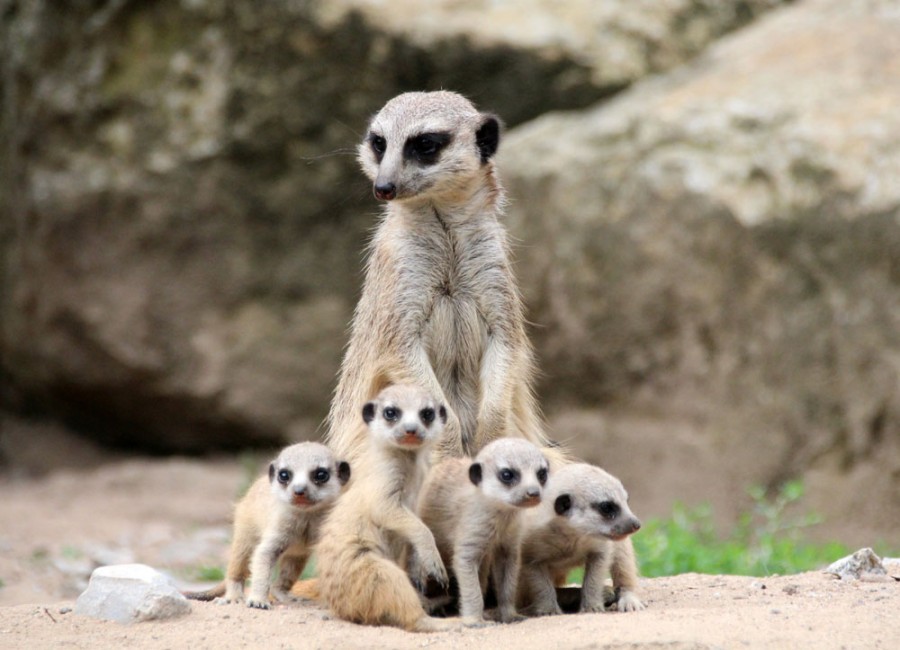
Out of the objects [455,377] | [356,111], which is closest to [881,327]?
[455,377]

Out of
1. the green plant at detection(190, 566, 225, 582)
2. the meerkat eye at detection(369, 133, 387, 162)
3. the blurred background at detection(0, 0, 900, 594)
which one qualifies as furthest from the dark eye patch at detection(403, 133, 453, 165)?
the blurred background at detection(0, 0, 900, 594)

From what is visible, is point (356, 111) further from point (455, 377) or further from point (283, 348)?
point (455, 377)

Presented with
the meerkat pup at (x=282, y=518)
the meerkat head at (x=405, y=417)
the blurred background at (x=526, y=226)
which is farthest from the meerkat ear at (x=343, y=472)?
the blurred background at (x=526, y=226)

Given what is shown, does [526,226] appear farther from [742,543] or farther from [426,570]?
[426,570]

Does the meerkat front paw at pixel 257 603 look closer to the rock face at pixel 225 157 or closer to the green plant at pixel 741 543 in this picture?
the green plant at pixel 741 543

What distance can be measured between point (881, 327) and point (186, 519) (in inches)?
177

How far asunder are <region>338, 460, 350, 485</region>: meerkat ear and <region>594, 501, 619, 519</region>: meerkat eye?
0.87 m

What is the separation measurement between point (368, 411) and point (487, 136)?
134 cm

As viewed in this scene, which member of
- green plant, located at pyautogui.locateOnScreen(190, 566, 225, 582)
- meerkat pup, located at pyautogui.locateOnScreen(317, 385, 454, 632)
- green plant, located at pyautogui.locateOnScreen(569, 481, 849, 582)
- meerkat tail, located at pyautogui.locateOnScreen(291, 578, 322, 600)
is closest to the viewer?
meerkat pup, located at pyautogui.locateOnScreen(317, 385, 454, 632)

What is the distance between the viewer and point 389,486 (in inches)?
160

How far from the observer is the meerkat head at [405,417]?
403 cm

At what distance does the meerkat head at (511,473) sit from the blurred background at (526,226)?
12.4 feet

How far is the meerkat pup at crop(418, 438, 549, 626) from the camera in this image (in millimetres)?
3859

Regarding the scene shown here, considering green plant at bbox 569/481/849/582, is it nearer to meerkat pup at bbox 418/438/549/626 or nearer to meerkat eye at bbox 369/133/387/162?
meerkat pup at bbox 418/438/549/626
